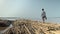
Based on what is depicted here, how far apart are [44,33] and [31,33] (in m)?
0.97

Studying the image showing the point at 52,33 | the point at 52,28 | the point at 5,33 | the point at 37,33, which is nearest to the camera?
the point at 5,33

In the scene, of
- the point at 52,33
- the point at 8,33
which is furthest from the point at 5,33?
the point at 52,33

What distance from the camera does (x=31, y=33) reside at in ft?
22.0

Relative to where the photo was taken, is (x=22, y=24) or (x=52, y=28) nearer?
(x=22, y=24)

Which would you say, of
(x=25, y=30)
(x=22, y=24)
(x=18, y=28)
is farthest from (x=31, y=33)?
(x=22, y=24)

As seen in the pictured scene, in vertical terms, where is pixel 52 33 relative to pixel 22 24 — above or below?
below

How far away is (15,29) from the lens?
6.89m

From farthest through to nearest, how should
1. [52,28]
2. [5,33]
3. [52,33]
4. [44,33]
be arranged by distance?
[52,28] < [52,33] < [44,33] < [5,33]

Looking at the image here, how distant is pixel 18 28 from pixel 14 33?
0.46 m

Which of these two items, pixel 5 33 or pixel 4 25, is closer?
pixel 5 33

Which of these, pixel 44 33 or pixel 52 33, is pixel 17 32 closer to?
pixel 44 33

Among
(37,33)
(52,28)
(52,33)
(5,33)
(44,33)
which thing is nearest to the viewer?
(5,33)

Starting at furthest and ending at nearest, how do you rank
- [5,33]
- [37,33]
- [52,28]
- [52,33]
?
1. [52,28]
2. [52,33]
3. [37,33]
4. [5,33]

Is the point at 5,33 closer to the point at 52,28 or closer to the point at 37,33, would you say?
the point at 37,33
